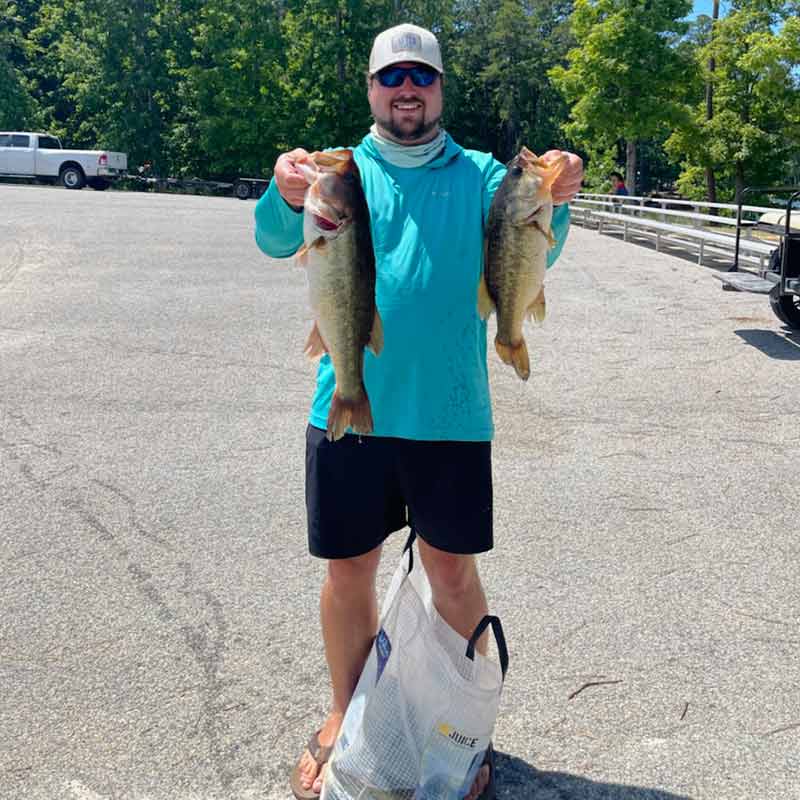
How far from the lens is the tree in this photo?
3117 cm

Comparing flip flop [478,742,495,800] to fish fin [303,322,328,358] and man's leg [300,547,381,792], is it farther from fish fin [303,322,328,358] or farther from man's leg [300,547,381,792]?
fish fin [303,322,328,358]

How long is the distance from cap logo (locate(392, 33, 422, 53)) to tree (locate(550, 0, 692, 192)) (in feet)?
101

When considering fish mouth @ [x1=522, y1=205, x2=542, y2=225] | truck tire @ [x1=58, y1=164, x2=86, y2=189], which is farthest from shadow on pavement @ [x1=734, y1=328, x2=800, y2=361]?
truck tire @ [x1=58, y1=164, x2=86, y2=189]

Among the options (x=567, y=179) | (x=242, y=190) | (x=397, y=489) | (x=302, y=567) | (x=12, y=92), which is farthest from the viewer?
(x=12, y=92)

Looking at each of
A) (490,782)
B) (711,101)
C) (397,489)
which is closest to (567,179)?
(397,489)

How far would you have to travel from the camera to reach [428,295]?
2566 mm

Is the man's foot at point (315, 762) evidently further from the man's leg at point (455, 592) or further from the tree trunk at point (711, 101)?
the tree trunk at point (711, 101)

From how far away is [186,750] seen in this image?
298 centimetres

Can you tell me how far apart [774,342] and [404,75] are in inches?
297

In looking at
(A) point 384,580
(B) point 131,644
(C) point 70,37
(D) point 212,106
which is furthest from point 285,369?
(C) point 70,37

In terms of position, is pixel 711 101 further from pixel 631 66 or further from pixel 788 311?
pixel 788 311

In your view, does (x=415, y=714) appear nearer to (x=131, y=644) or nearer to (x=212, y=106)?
(x=131, y=644)

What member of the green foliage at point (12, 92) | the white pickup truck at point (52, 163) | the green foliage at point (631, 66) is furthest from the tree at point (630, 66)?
the green foliage at point (12, 92)

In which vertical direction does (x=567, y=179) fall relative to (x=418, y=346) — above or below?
above
